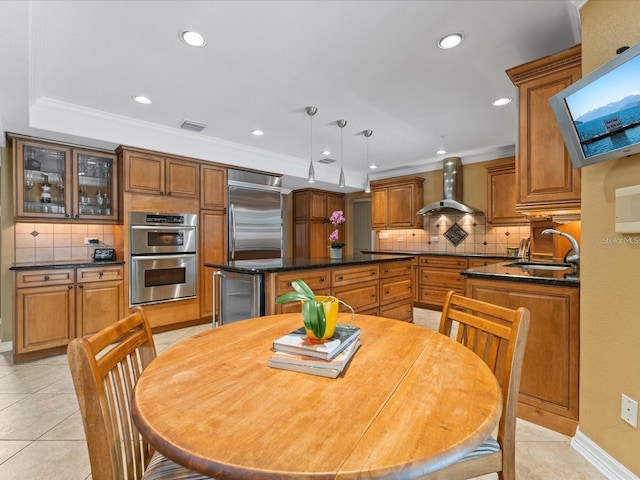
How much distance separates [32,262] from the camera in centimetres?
339

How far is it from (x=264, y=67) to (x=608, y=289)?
103 inches

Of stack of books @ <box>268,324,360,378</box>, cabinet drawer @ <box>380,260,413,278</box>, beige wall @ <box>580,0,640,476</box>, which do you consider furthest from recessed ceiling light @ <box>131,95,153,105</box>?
beige wall @ <box>580,0,640,476</box>

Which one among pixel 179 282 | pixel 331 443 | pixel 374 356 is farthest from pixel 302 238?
pixel 331 443

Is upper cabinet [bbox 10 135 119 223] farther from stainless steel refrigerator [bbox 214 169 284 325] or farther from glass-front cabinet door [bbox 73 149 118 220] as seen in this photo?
stainless steel refrigerator [bbox 214 169 284 325]

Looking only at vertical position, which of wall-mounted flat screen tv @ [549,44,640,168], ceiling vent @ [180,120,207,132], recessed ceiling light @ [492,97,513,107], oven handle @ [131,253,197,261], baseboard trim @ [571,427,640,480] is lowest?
baseboard trim @ [571,427,640,480]

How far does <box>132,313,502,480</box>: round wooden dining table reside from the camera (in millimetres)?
552

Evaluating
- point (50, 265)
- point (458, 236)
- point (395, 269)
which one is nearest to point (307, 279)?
A: point (395, 269)

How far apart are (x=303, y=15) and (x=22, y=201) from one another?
3.36 m

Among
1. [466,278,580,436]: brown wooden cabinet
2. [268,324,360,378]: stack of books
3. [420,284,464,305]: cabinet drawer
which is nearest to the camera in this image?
[268,324,360,378]: stack of books

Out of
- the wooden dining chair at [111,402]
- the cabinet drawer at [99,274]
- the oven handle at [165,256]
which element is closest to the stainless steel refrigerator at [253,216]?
the oven handle at [165,256]

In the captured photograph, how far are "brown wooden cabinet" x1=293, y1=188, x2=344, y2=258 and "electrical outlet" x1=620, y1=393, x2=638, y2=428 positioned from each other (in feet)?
17.1

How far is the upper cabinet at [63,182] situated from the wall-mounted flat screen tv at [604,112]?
4.28m

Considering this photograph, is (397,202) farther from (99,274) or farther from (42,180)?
(42,180)

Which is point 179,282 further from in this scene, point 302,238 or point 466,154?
point 466,154
